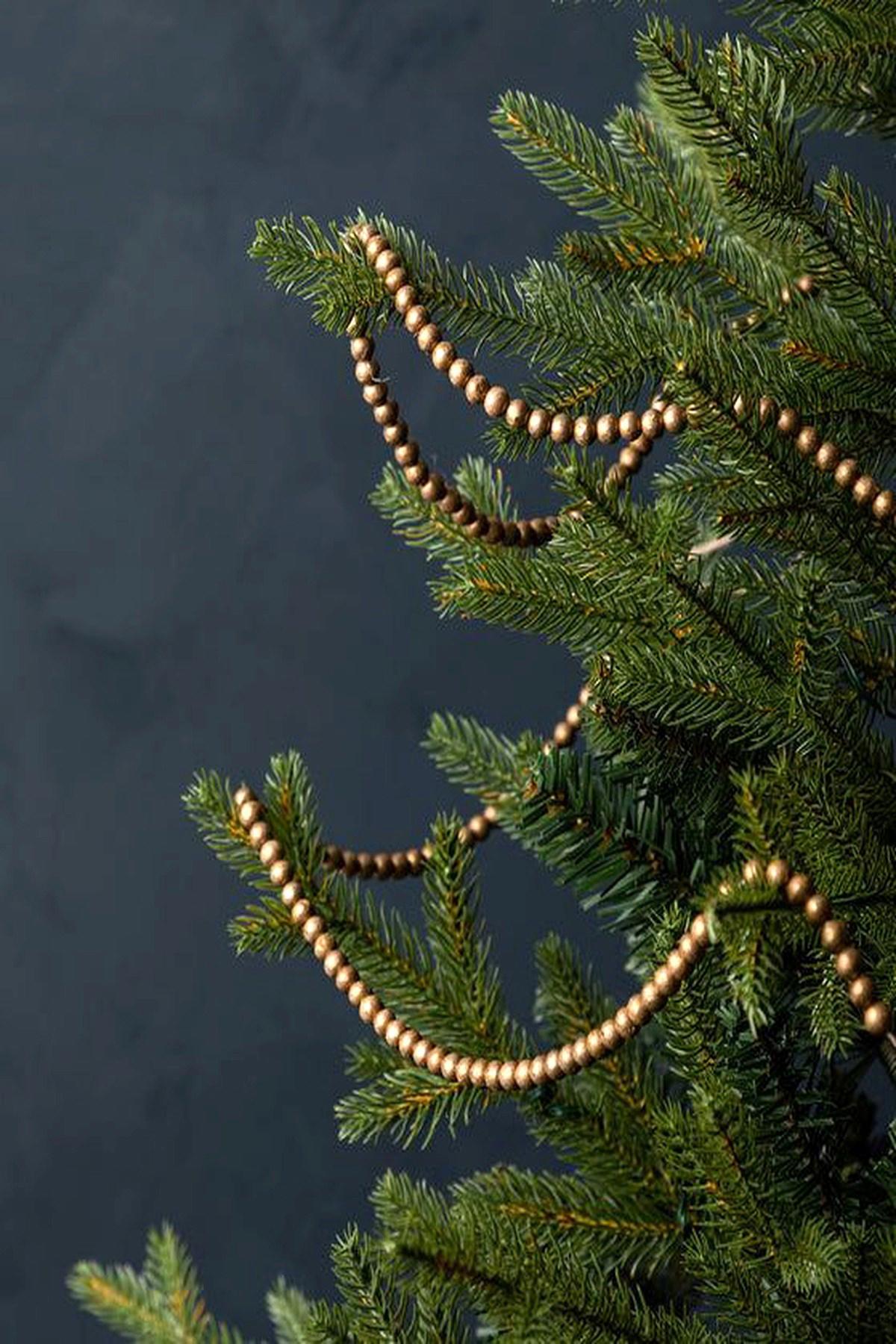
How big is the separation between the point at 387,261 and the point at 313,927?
0.18 m

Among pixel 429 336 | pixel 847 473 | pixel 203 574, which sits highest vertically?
pixel 203 574

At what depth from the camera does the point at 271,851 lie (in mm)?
530

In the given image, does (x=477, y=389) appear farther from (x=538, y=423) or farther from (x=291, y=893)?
(x=291, y=893)

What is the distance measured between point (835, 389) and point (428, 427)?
676 mm

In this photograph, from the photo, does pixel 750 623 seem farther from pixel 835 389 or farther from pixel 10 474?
pixel 10 474

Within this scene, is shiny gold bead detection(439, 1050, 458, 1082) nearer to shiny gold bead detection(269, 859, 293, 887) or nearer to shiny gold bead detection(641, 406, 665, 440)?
shiny gold bead detection(269, 859, 293, 887)

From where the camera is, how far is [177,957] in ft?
3.75

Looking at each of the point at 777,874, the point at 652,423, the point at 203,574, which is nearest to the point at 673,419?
the point at 652,423

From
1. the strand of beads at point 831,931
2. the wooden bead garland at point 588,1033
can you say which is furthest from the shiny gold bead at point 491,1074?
the strand of beads at point 831,931

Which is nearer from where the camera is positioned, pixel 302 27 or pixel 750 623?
pixel 750 623

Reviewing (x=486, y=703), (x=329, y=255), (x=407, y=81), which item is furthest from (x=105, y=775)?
(x=329, y=255)

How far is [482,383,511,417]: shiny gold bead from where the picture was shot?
1.63ft

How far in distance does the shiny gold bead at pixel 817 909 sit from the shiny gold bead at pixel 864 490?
4.2 inches

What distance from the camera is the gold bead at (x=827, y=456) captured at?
459mm
